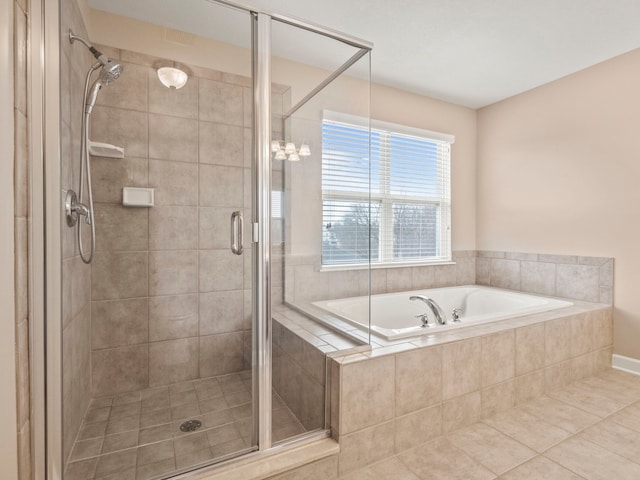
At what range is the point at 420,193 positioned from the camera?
339 centimetres

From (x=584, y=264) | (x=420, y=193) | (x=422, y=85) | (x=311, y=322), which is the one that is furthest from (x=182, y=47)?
(x=584, y=264)

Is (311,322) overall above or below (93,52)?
below

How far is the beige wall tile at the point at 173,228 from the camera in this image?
2055mm

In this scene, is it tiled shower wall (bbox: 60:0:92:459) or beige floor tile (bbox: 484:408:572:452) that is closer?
tiled shower wall (bbox: 60:0:92:459)

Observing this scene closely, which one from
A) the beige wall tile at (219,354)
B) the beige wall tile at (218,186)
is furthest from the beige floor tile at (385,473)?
the beige wall tile at (218,186)

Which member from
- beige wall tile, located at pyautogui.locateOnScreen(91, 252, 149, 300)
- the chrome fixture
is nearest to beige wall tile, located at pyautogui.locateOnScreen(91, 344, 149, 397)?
beige wall tile, located at pyautogui.locateOnScreen(91, 252, 149, 300)

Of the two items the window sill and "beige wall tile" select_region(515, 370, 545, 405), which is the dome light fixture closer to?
the window sill

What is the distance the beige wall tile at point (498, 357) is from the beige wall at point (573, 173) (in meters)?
1.37

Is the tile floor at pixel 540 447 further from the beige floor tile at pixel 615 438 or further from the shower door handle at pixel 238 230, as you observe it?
the shower door handle at pixel 238 230

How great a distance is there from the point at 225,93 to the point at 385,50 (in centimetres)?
137

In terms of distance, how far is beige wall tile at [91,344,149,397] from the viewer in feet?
6.35

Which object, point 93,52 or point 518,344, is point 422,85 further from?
point 93,52

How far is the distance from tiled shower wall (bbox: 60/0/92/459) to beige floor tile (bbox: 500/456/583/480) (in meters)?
1.93

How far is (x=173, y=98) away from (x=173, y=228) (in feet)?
2.63
